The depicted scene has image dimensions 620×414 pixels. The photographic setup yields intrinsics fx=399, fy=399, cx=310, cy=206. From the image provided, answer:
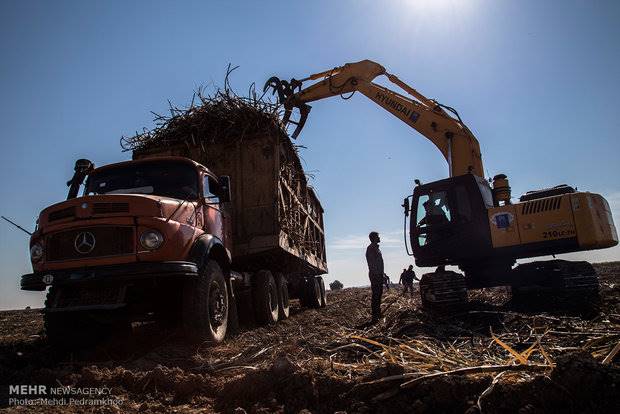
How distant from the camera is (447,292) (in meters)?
7.16

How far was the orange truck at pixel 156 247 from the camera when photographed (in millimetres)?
4566

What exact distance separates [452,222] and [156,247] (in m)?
5.65

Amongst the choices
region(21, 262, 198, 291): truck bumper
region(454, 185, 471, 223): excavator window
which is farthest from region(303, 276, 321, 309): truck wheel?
region(21, 262, 198, 291): truck bumper

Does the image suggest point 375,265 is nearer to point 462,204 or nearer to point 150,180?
point 462,204

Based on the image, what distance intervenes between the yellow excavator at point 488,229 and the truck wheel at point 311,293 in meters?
3.73

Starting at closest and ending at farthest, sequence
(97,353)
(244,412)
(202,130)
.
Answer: (244,412)
(97,353)
(202,130)

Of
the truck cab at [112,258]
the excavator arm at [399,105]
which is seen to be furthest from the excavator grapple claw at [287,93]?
the truck cab at [112,258]

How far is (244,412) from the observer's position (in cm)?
266

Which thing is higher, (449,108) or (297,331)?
(449,108)

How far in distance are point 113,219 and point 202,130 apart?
3.78 meters

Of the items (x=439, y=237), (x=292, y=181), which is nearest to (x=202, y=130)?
(x=292, y=181)

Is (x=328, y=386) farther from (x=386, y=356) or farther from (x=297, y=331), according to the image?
(x=297, y=331)

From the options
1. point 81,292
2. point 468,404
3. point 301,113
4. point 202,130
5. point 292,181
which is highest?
point 301,113

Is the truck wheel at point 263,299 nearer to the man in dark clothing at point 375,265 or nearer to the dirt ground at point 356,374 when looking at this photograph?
the dirt ground at point 356,374
